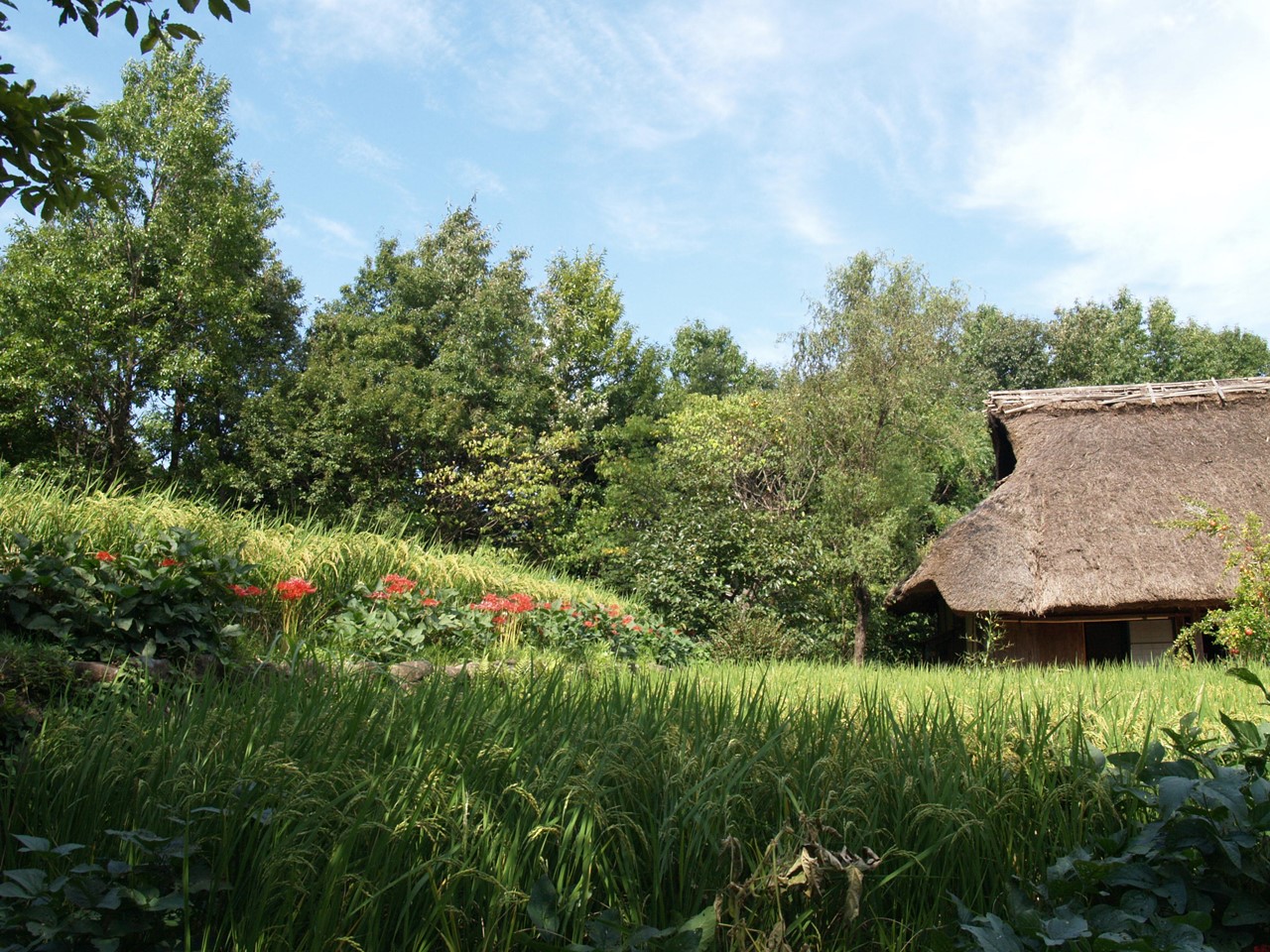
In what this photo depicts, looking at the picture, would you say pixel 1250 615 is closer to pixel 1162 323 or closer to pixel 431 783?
pixel 431 783

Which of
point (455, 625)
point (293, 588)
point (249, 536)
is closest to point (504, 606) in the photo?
point (455, 625)

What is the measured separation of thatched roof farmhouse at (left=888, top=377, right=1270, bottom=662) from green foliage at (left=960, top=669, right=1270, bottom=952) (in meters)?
8.40

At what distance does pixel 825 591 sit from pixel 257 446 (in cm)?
1042

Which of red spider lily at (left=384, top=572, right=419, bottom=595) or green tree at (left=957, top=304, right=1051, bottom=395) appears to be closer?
red spider lily at (left=384, top=572, right=419, bottom=595)

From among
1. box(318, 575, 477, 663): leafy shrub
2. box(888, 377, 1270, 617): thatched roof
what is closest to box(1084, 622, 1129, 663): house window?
box(888, 377, 1270, 617): thatched roof

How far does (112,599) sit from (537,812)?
3217mm

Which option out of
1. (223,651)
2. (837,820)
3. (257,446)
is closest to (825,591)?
(257,446)

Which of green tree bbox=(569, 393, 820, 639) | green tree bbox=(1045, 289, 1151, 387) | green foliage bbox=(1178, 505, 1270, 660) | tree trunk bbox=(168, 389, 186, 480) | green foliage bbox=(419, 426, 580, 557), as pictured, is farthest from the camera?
green tree bbox=(1045, 289, 1151, 387)

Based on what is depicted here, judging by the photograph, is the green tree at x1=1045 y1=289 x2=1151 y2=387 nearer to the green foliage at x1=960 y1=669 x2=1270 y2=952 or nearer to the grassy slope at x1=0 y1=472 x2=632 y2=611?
the grassy slope at x1=0 y1=472 x2=632 y2=611

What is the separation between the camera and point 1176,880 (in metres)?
2.19

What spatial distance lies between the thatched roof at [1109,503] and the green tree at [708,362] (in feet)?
54.0

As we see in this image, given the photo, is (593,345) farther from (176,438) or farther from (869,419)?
(176,438)

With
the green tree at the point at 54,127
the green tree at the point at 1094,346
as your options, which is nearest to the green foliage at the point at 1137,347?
the green tree at the point at 1094,346

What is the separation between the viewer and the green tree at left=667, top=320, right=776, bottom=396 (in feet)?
96.9
